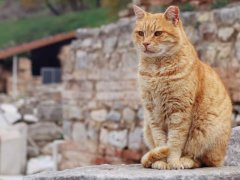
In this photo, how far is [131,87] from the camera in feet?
32.0

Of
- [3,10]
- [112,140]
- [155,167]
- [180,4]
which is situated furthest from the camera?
[3,10]

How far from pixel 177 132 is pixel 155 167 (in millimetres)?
247

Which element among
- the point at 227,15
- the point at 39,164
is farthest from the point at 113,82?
the point at 39,164

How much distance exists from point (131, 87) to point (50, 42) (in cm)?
1567

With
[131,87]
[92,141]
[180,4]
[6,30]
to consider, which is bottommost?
[92,141]

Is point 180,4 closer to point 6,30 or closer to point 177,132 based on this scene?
point 177,132

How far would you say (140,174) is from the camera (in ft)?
13.8

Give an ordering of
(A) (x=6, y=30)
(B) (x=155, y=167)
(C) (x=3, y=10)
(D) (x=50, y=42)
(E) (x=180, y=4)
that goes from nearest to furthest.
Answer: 1. (B) (x=155, y=167)
2. (E) (x=180, y=4)
3. (D) (x=50, y=42)
4. (A) (x=6, y=30)
5. (C) (x=3, y=10)

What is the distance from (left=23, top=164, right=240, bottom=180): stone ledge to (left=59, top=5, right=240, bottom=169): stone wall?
3.69 metres

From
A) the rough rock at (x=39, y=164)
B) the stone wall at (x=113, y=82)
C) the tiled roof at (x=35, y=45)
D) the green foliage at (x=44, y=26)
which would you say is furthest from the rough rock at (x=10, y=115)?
the green foliage at (x=44, y=26)

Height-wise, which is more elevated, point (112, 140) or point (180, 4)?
point (180, 4)

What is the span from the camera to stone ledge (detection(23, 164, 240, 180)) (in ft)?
13.4

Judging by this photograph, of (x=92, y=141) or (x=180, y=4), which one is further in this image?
(x=92, y=141)

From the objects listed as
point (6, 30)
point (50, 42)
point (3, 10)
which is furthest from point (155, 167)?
point (3, 10)
